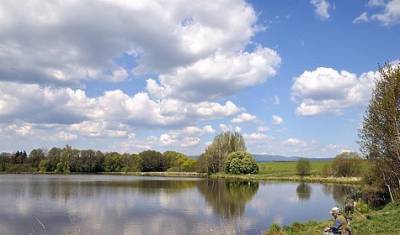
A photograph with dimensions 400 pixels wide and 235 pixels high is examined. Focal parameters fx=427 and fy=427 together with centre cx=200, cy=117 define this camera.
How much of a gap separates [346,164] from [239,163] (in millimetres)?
26153

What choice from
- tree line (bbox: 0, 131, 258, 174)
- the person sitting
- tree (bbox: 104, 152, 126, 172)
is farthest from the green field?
the person sitting

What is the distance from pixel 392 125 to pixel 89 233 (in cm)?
2001

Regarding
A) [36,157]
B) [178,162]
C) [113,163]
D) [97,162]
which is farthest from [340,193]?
[36,157]

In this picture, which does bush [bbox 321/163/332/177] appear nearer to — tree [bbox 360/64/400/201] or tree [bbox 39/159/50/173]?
tree [bbox 360/64/400/201]

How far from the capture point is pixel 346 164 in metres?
89.6

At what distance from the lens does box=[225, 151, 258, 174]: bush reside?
345 ft

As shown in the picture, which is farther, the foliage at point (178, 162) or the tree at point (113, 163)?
the tree at point (113, 163)

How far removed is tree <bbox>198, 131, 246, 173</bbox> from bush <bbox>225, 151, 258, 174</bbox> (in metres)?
4.54

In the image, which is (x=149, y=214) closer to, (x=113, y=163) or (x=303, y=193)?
(x=303, y=193)

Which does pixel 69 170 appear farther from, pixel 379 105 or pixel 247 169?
pixel 379 105

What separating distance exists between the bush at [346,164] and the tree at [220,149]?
91.7 ft

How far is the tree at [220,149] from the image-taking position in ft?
368

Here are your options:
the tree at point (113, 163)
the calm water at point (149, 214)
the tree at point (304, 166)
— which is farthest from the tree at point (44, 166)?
the calm water at point (149, 214)

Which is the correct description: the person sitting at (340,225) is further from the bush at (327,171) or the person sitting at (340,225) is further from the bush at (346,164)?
the bush at (327,171)
